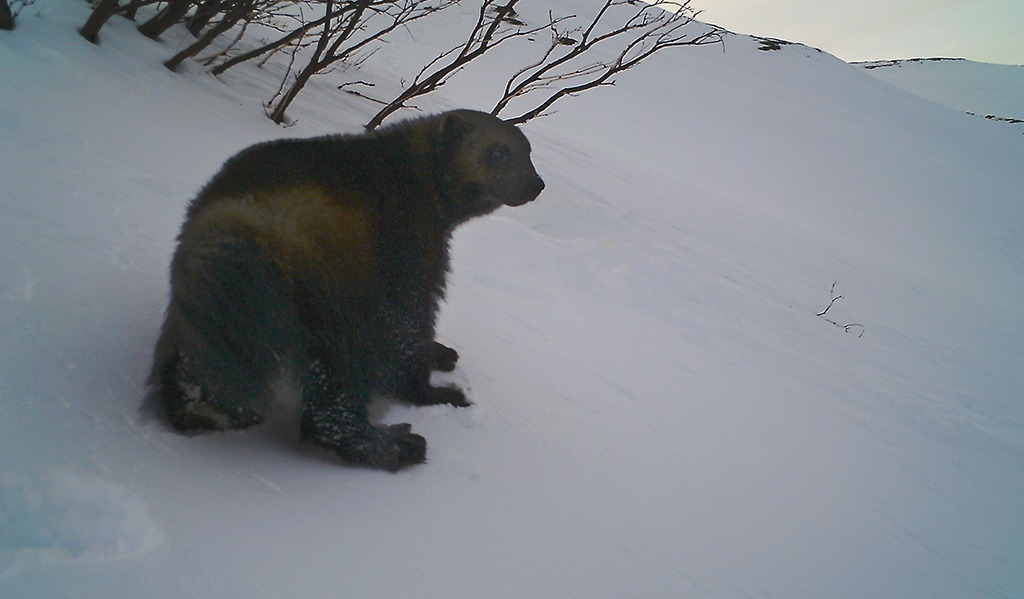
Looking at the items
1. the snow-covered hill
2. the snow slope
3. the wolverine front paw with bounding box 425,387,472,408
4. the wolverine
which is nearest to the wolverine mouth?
the wolverine

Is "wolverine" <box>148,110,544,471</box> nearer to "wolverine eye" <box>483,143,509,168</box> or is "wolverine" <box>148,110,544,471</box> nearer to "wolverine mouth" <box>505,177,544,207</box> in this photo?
"wolverine eye" <box>483,143,509,168</box>

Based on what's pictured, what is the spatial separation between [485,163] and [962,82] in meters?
43.7

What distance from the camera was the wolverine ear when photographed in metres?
2.05

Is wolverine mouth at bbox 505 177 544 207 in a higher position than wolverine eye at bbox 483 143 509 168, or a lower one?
lower

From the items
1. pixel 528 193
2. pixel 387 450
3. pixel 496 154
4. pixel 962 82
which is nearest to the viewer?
pixel 387 450

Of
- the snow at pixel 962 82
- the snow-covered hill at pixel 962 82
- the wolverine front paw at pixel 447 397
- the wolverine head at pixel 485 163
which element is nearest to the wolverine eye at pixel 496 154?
the wolverine head at pixel 485 163

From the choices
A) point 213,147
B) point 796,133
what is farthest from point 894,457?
point 796,133

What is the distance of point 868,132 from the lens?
20234 mm

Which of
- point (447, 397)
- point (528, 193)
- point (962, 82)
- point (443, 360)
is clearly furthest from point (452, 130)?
point (962, 82)

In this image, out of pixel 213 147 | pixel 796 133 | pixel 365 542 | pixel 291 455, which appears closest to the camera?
pixel 365 542

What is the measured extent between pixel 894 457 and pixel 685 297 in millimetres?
1810

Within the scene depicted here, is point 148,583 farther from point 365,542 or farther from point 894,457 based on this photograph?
point 894,457

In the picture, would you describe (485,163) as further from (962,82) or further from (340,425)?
(962,82)

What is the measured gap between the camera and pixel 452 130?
207 cm
